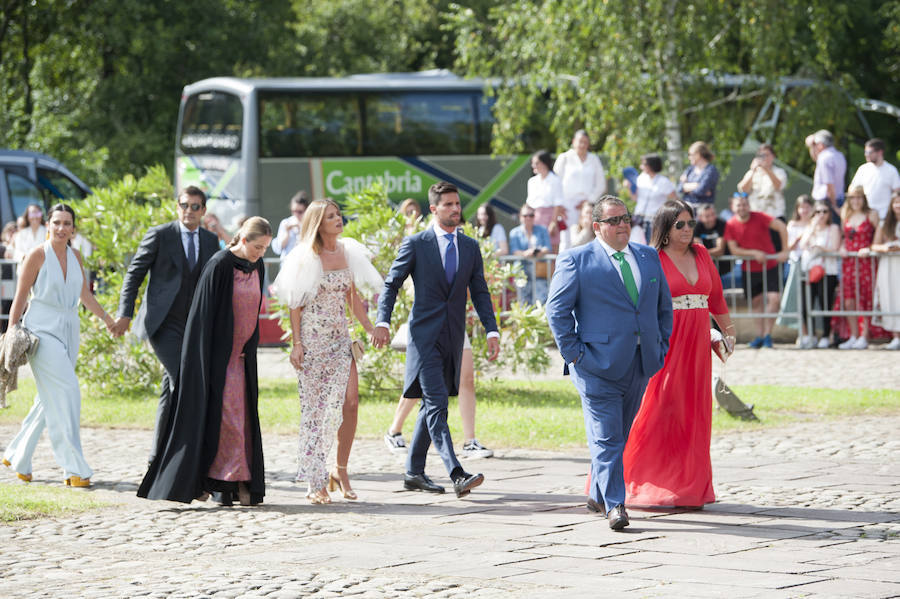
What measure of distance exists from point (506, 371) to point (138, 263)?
21.7ft

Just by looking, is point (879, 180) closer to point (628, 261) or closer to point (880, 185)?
point (880, 185)

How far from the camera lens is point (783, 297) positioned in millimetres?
18781

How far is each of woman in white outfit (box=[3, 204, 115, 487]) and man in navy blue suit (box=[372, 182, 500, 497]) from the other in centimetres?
230

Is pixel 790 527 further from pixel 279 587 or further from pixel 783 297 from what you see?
pixel 783 297

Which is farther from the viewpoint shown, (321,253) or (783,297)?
(783,297)

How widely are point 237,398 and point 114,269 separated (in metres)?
6.49

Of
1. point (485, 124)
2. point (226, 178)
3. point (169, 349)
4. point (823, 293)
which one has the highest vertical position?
point (485, 124)

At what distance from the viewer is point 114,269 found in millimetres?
15305

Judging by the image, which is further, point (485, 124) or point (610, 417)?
point (485, 124)

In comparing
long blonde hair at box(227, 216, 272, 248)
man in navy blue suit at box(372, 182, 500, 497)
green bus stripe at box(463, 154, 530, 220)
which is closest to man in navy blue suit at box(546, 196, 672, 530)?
man in navy blue suit at box(372, 182, 500, 497)

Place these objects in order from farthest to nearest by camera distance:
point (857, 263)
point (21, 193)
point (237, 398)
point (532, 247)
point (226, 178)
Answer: point (21, 193)
point (226, 178)
point (532, 247)
point (857, 263)
point (237, 398)

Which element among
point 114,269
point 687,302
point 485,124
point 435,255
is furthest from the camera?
point 485,124

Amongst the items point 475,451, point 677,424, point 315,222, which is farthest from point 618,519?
point 475,451

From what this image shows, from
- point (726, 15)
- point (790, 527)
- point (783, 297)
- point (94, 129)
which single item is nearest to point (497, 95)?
point (726, 15)
